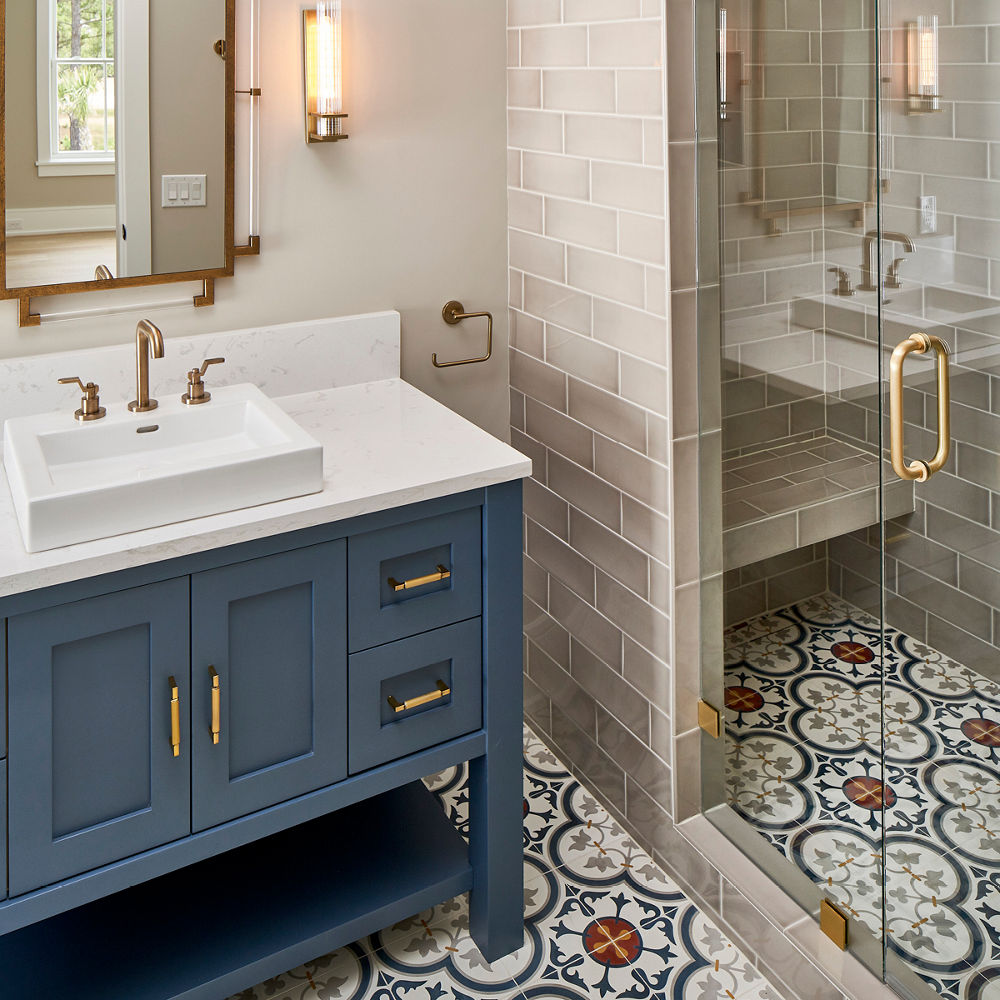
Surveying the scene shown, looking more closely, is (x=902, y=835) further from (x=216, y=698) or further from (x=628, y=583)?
(x=216, y=698)

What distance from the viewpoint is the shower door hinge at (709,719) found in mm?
2077

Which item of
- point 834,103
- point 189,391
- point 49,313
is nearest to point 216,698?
point 189,391

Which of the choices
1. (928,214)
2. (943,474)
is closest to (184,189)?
(928,214)

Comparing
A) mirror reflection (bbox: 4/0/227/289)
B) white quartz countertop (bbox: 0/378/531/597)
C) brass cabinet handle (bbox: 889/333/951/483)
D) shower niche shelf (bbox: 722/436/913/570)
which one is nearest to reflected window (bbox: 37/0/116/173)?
mirror reflection (bbox: 4/0/227/289)

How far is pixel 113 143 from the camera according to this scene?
6.24ft

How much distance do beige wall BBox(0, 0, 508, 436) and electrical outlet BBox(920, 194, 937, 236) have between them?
1193mm

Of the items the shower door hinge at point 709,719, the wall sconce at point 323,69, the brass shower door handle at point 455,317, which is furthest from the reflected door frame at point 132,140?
the shower door hinge at point 709,719

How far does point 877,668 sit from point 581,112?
122cm

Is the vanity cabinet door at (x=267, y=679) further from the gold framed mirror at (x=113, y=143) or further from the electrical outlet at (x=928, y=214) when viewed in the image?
the electrical outlet at (x=928, y=214)

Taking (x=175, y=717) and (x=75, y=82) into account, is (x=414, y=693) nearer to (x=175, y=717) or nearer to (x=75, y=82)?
(x=175, y=717)

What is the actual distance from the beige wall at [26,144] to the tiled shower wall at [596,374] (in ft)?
2.97

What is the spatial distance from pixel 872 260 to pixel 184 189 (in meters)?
1.27

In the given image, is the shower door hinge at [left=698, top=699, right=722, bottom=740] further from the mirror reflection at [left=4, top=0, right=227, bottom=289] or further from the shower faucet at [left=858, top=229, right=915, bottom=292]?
the mirror reflection at [left=4, top=0, right=227, bottom=289]

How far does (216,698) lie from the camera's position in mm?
1625
